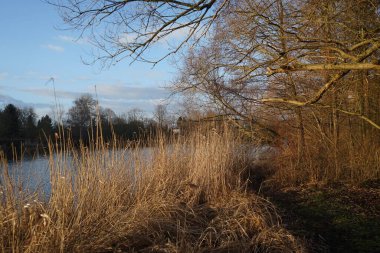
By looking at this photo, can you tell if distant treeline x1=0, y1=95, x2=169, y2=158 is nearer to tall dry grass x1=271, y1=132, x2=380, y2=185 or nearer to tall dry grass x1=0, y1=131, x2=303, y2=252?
tall dry grass x1=0, y1=131, x2=303, y2=252

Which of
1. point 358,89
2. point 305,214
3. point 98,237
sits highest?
point 358,89

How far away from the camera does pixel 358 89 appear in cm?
977

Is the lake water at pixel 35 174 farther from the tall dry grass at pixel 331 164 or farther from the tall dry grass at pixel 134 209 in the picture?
the tall dry grass at pixel 331 164

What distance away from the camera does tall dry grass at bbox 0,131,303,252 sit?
12.5 feet

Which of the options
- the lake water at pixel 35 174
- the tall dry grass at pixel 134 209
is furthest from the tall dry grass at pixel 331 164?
the lake water at pixel 35 174

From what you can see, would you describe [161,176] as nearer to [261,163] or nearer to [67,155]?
[67,155]

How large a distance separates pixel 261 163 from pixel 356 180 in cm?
280

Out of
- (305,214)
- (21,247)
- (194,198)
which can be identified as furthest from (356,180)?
(21,247)

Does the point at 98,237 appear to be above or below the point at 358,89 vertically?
below

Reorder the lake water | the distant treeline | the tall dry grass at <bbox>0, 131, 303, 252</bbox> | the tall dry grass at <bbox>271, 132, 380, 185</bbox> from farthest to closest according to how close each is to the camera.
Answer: the tall dry grass at <bbox>271, 132, 380, 185</bbox> → the distant treeline → the lake water → the tall dry grass at <bbox>0, 131, 303, 252</bbox>

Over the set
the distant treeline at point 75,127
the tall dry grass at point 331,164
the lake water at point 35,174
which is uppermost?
the distant treeline at point 75,127

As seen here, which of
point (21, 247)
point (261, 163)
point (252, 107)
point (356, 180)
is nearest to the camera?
point (21, 247)

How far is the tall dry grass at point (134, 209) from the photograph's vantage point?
380cm

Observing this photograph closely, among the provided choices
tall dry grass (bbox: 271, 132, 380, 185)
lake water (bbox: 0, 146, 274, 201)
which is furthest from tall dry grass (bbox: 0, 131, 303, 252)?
tall dry grass (bbox: 271, 132, 380, 185)
